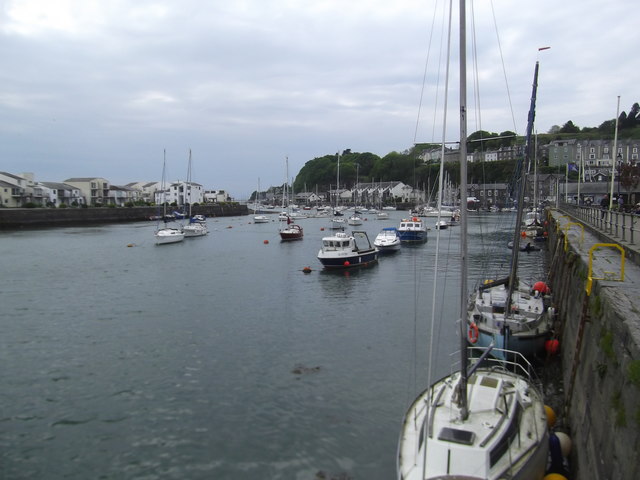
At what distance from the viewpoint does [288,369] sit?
1852 centimetres

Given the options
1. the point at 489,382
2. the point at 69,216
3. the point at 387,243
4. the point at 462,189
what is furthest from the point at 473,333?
the point at 69,216

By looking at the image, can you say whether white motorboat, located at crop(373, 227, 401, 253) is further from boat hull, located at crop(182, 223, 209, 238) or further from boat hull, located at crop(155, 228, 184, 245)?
boat hull, located at crop(182, 223, 209, 238)

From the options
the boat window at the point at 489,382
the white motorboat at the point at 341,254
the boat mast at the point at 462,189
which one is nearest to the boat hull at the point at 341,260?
the white motorboat at the point at 341,254

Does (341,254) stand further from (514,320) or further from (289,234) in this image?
(289,234)

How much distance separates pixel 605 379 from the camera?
392 inches

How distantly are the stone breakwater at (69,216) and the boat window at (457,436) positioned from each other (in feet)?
329

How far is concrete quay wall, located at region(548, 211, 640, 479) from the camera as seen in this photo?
8.06 meters

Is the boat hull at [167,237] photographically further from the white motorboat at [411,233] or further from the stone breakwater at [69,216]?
the stone breakwater at [69,216]

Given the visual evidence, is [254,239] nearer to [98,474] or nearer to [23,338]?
[23,338]

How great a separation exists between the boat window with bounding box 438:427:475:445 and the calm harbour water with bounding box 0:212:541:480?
138 inches

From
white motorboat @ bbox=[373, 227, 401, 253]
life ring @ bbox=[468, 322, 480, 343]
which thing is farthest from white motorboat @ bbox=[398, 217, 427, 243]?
life ring @ bbox=[468, 322, 480, 343]

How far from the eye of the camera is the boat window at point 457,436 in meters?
9.07

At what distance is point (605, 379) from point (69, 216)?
115m

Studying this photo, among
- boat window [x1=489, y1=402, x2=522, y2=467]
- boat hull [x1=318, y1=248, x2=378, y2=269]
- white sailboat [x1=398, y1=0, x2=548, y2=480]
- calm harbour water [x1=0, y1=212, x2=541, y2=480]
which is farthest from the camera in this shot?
boat hull [x1=318, y1=248, x2=378, y2=269]
